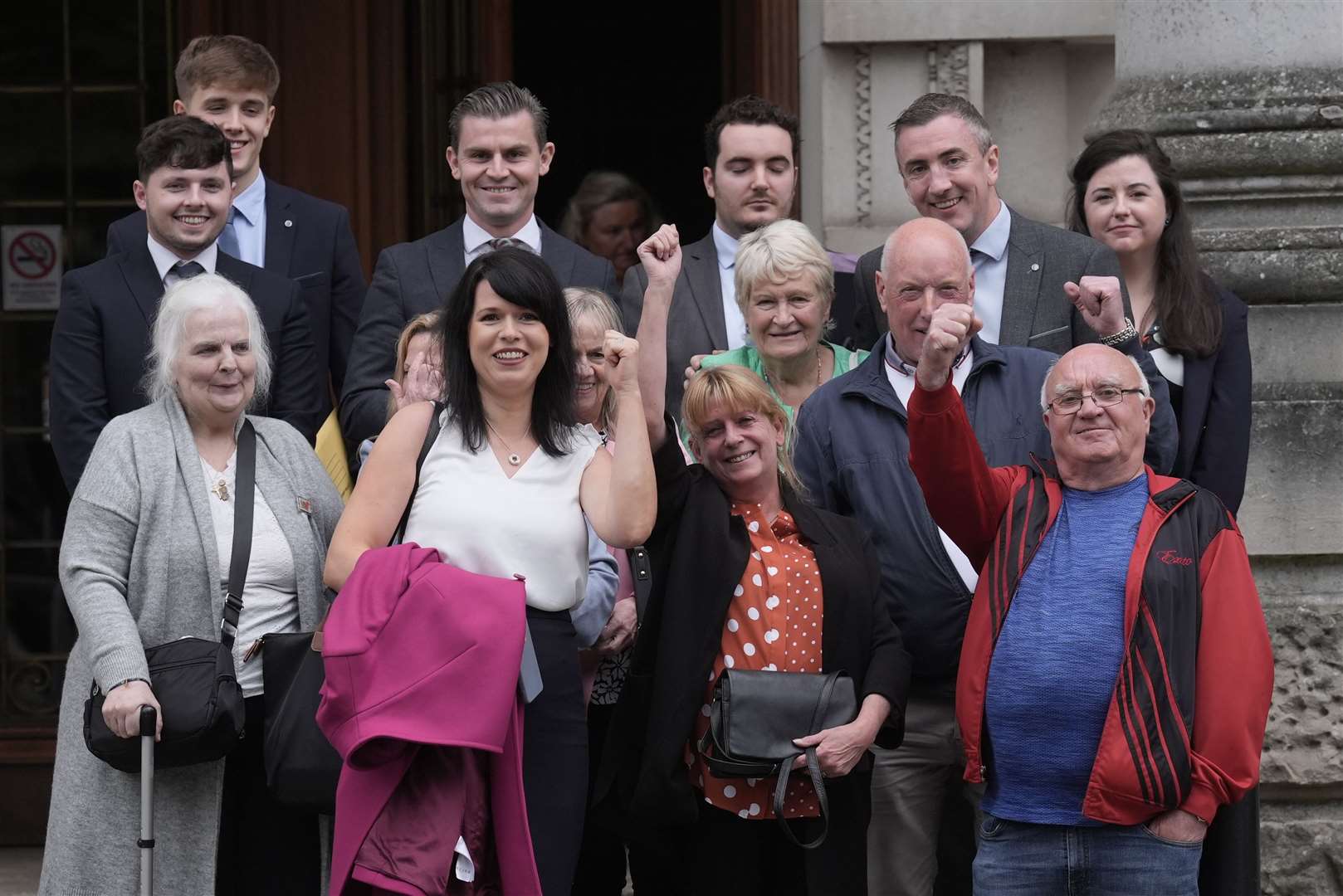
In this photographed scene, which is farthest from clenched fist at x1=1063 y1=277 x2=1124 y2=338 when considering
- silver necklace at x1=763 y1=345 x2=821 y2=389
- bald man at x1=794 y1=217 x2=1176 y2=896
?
silver necklace at x1=763 y1=345 x2=821 y2=389

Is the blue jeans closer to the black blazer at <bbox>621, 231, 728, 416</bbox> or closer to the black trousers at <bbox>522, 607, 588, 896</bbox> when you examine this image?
the black trousers at <bbox>522, 607, 588, 896</bbox>

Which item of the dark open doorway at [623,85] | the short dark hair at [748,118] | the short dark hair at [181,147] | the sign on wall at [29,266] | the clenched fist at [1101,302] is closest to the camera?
the clenched fist at [1101,302]

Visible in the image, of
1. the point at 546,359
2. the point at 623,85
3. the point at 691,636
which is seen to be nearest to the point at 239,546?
the point at 546,359

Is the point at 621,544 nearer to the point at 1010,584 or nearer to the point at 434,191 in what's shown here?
the point at 1010,584

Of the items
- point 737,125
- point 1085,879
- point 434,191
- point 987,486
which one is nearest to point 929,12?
point 737,125

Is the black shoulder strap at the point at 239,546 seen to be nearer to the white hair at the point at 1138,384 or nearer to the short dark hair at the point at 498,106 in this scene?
the short dark hair at the point at 498,106

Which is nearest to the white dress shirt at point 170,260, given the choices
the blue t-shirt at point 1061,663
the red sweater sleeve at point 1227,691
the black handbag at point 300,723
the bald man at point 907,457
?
the black handbag at point 300,723

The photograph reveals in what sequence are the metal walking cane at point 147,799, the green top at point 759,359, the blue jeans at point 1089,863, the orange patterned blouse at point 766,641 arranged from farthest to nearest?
the green top at point 759,359 < the orange patterned blouse at point 766,641 < the metal walking cane at point 147,799 < the blue jeans at point 1089,863

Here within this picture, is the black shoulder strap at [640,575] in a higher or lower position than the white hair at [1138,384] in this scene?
lower

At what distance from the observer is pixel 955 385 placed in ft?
14.3

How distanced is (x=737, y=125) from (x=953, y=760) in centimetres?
183

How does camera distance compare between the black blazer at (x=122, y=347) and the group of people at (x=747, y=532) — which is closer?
the group of people at (x=747, y=532)

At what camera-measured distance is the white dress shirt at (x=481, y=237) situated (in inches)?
199

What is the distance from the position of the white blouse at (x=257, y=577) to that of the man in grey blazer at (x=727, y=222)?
1.11 metres
